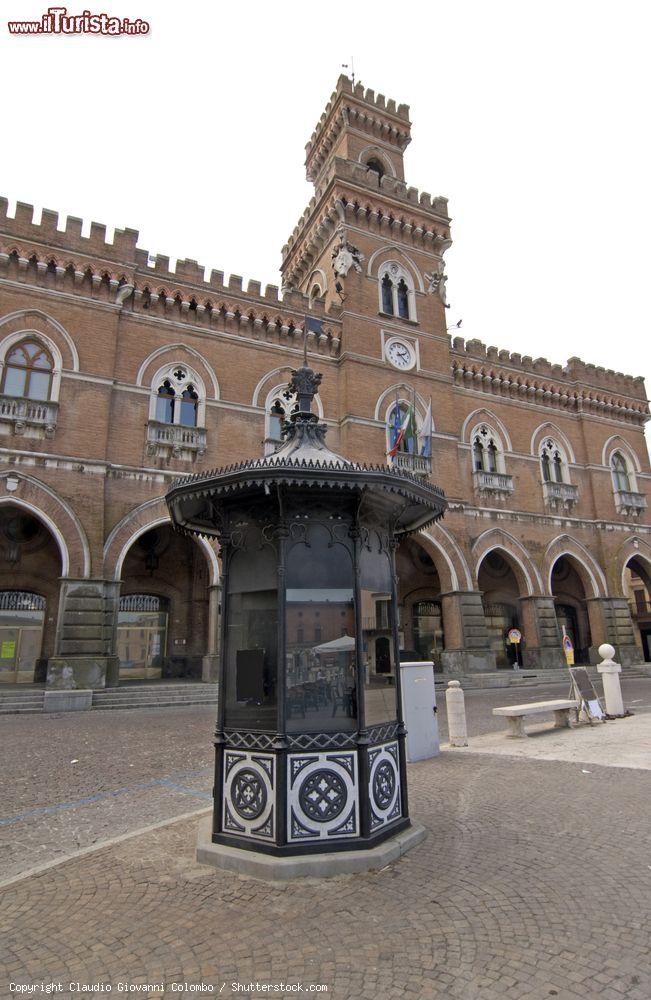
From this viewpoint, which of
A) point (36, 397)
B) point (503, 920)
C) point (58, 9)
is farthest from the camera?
point (36, 397)

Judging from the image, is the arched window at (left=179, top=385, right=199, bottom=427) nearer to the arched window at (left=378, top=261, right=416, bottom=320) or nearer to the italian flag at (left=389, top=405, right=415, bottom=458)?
the italian flag at (left=389, top=405, right=415, bottom=458)

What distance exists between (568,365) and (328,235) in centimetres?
1402

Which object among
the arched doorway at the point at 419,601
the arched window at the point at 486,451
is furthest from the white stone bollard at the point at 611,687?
the arched window at the point at 486,451

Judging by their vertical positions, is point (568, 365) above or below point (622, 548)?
above

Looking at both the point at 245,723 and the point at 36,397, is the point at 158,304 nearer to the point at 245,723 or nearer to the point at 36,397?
the point at 36,397

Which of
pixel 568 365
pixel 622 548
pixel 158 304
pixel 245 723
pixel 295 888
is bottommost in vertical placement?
pixel 295 888

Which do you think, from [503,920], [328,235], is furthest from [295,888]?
[328,235]

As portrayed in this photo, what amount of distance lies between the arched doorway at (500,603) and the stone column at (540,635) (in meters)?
1.54

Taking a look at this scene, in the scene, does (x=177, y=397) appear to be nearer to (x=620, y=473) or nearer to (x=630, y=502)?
(x=630, y=502)

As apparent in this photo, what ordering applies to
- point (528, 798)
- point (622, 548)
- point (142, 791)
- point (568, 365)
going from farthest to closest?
point (568, 365)
point (622, 548)
point (142, 791)
point (528, 798)

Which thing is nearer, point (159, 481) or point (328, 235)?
point (159, 481)

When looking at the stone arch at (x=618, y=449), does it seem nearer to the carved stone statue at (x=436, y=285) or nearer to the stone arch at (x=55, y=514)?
the carved stone statue at (x=436, y=285)

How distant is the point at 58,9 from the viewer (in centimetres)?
811

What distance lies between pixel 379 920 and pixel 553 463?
2694 centimetres
